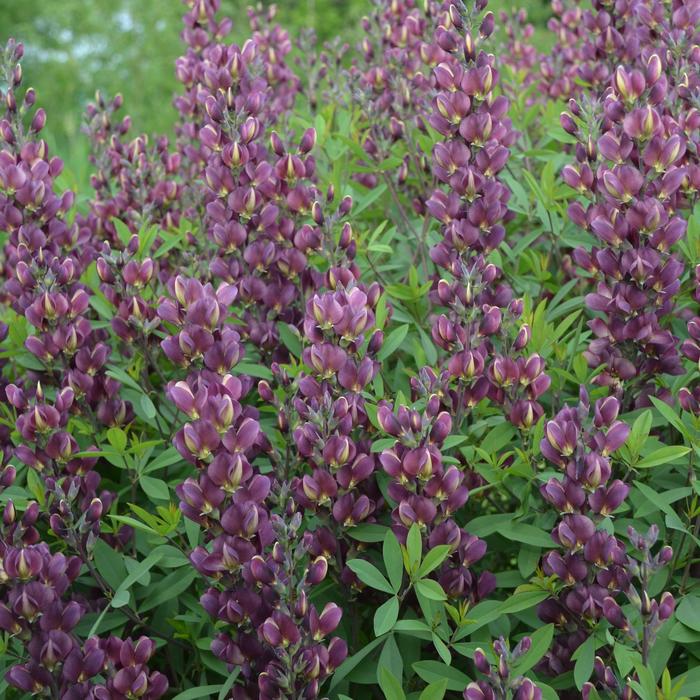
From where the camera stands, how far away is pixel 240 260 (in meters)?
2.54

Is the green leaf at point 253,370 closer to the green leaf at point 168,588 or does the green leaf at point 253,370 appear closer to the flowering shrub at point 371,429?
the flowering shrub at point 371,429

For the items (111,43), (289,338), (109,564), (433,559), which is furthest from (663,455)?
(111,43)

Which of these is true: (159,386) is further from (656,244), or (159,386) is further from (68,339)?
(656,244)

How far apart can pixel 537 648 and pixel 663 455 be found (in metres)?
0.50

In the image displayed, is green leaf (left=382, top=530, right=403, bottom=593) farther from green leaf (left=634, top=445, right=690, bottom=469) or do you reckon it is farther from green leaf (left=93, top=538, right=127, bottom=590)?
green leaf (left=93, top=538, right=127, bottom=590)

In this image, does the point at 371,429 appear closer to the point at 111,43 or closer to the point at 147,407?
the point at 147,407

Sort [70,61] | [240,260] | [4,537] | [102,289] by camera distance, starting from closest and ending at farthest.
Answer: [4,537] → [240,260] → [102,289] → [70,61]

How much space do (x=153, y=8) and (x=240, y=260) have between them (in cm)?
1242

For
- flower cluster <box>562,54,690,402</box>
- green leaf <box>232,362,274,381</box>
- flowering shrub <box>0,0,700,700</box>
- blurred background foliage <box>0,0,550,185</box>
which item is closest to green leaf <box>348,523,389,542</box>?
flowering shrub <box>0,0,700,700</box>

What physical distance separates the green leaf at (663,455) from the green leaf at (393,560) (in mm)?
552

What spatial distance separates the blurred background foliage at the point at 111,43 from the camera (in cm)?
1307

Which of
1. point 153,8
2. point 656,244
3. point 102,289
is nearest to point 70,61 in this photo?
point 153,8

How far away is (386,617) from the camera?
6.34ft

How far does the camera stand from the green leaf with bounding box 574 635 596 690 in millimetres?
1911
